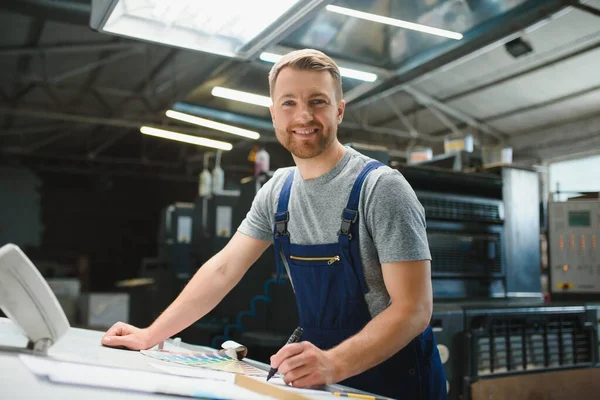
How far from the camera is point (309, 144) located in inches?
52.4

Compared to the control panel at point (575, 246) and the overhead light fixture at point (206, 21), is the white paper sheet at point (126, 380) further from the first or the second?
the control panel at point (575, 246)

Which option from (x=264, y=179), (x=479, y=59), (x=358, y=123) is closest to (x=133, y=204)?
(x=358, y=123)

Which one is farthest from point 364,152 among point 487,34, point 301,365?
point 487,34

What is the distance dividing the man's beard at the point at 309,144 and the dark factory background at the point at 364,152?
0.45 metres

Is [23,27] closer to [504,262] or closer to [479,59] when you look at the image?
[479,59]

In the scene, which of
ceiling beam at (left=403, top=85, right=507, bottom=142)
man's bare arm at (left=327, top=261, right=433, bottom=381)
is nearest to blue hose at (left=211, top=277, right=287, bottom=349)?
man's bare arm at (left=327, top=261, right=433, bottom=381)

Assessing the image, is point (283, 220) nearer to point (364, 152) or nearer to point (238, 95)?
point (364, 152)

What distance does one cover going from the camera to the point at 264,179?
2.75 meters

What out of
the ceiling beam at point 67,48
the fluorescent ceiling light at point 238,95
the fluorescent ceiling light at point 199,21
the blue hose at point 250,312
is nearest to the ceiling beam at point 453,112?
the fluorescent ceiling light at point 238,95

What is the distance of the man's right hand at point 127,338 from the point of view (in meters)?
1.29

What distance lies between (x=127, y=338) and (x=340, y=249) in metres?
0.53

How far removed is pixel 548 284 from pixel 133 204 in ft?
34.9

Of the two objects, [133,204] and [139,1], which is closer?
[139,1]

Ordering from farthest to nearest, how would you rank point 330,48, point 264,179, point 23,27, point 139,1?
point 23,27 < point 330,48 < point 264,179 < point 139,1
